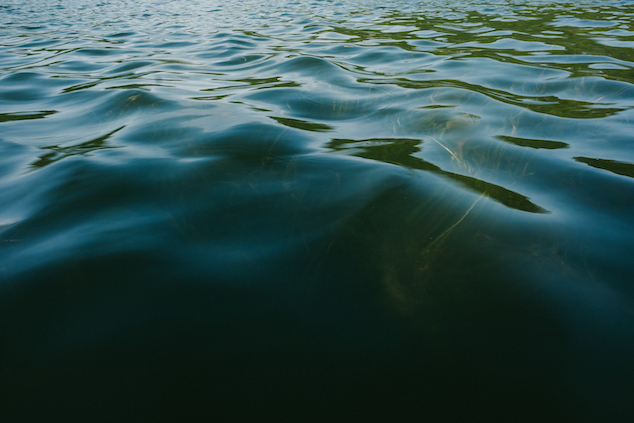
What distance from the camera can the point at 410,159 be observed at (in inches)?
79.2

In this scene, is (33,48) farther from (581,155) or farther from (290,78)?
(581,155)

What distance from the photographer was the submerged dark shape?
5.42 feet

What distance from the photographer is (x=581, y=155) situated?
2.07 meters

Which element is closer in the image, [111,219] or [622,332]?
[622,332]

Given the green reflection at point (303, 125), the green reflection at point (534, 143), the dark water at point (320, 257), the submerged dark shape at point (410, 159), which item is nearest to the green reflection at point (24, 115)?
the dark water at point (320, 257)

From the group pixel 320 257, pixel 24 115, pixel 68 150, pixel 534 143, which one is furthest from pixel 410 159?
pixel 24 115

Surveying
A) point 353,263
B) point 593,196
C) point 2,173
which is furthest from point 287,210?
point 2,173

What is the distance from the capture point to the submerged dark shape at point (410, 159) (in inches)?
65.1

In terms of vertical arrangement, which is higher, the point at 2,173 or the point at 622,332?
the point at 622,332

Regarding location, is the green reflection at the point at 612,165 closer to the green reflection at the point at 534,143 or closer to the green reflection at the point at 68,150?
the green reflection at the point at 534,143

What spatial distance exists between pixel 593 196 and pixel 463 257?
77cm

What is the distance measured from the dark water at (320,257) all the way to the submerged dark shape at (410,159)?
0.01 meters

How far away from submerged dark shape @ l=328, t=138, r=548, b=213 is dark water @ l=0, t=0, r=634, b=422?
0.04 ft

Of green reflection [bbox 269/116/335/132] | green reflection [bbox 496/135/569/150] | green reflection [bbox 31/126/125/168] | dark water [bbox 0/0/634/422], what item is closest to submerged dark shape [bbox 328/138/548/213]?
dark water [bbox 0/0/634/422]
